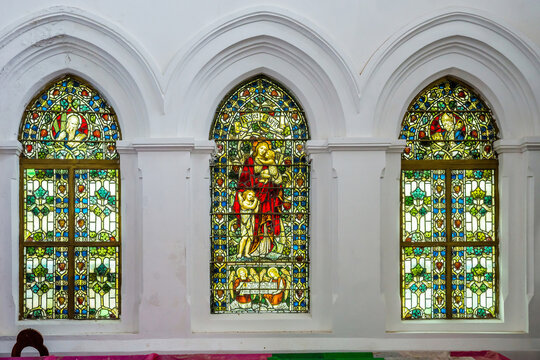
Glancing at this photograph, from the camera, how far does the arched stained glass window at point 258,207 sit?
17.7 feet

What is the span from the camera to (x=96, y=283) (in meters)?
5.35

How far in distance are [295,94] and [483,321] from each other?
322 centimetres

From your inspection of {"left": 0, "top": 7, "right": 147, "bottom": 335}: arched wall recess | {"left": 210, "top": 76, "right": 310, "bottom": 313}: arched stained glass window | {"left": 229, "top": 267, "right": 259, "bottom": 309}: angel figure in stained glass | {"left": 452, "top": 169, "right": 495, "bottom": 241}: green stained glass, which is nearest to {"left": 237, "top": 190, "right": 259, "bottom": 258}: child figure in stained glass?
{"left": 210, "top": 76, "right": 310, "bottom": 313}: arched stained glass window

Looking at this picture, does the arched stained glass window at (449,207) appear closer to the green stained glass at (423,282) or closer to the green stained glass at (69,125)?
the green stained glass at (423,282)

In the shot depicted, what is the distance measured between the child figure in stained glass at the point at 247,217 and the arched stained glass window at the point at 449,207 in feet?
5.38

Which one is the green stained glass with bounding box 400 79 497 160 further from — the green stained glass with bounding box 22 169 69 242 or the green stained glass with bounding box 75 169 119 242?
the green stained glass with bounding box 22 169 69 242

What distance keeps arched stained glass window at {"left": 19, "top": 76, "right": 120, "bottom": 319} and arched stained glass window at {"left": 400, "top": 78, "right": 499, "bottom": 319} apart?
127 inches

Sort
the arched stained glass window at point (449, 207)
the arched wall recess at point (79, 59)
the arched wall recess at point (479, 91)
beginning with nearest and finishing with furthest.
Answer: the arched wall recess at point (79, 59), the arched wall recess at point (479, 91), the arched stained glass window at point (449, 207)

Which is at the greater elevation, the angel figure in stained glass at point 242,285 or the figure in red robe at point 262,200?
the figure in red robe at point 262,200

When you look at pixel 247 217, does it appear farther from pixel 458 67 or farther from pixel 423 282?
pixel 458 67

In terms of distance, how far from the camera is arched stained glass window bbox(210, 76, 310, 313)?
5391 mm

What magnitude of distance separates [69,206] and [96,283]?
0.89 metres

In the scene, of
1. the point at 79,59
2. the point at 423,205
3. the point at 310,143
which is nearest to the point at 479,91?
the point at 423,205

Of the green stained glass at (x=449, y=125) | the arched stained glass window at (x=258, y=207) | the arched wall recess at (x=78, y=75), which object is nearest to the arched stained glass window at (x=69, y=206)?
the arched wall recess at (x=78, y=75)
